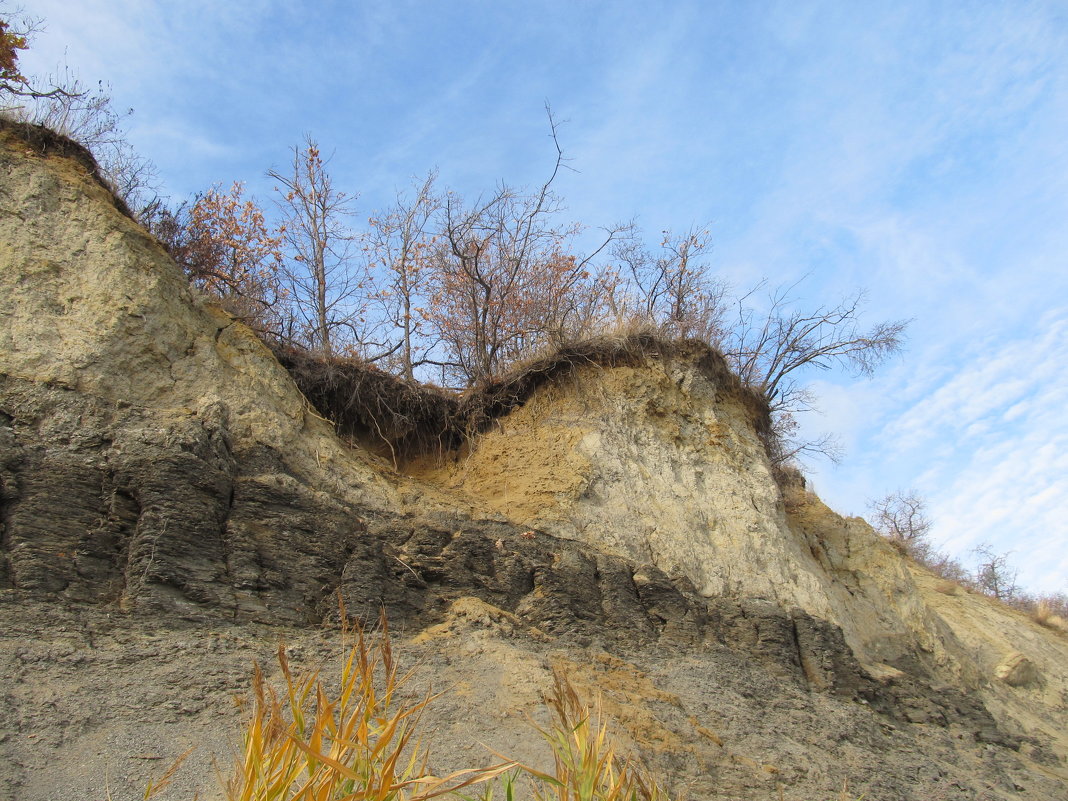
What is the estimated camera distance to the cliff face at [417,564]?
6.26m

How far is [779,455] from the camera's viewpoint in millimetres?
15500

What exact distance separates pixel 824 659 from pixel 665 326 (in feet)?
17.0

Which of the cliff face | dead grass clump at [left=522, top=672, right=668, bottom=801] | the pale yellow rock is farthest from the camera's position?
the pale yellow rock

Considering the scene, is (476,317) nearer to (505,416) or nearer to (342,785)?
(505,416)

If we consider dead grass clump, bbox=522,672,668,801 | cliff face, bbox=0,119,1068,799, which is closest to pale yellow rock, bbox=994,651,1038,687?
cliff face, bbox=0,119,1068,799

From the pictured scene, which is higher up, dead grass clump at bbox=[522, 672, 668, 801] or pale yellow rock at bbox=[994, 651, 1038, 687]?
pale yellow rock at bbox=[994, 651, 1038, 687]

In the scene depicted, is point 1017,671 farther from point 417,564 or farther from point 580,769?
point 580,769

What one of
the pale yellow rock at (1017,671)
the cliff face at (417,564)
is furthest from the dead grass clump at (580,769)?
the pale yellow rock at (1017,671)

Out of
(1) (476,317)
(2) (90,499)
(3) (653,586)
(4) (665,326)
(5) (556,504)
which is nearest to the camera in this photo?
(2) (90,499)

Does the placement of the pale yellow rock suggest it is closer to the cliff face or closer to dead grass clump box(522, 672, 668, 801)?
the cliff face

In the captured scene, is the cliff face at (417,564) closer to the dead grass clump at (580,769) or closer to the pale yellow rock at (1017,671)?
the pale yellow rock at (1017,671)

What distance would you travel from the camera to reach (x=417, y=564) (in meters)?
8.34

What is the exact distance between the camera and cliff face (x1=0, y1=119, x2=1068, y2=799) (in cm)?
626

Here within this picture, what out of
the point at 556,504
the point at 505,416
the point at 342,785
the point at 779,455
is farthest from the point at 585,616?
the point at 779,455
